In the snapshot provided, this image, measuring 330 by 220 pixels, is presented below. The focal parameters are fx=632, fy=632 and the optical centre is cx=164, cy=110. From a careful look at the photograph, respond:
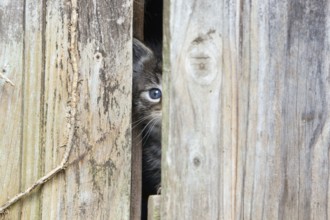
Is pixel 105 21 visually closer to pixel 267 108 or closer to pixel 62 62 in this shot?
pixel 62 62

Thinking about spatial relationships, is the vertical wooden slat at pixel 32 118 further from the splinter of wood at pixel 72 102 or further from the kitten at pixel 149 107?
the kitten at pixel 149 107

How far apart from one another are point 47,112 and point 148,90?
43.5 inches

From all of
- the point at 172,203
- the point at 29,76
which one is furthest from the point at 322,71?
the point at 29,76

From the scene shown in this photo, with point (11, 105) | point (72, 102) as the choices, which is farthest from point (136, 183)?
point (11, 105)

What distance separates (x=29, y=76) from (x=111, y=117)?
15.0 inches

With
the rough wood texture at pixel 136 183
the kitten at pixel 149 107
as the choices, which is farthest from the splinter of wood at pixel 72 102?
the kitten at pixel 149 107

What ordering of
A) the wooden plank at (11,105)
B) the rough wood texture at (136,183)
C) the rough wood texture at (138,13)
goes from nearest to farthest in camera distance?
the wooden plank at (11,105) < the rough wood texture at (136,183) < the rough wood texture at (138,13)

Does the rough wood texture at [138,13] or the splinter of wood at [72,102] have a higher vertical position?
the rough wood texture at [138,13]

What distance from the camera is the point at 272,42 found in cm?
247

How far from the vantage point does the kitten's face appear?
11.7ft

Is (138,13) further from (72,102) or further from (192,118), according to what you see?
(192,118)

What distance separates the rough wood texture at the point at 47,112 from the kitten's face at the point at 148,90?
877mm

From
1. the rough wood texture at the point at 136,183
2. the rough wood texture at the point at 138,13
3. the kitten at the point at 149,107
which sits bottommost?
the rough wood texture at the point at 136,183

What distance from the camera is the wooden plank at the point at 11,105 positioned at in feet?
8.61
